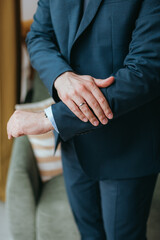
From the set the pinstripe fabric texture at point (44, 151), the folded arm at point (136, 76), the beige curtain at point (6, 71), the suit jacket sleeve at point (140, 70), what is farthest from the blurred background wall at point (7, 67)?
the suit jacket sleeve at point (140, 70)

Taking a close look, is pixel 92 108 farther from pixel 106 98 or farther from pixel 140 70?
pixel 140 70

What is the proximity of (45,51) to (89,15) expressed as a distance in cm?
22

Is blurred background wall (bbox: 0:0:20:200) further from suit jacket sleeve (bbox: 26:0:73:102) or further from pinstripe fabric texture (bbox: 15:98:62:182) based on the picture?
suit jacket sleeve (bbox: 26:0:73:102)

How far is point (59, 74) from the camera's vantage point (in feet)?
2.68

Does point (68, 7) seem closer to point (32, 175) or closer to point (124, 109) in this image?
point (124, 109)

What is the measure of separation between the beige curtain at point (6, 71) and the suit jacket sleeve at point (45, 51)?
2.47ft

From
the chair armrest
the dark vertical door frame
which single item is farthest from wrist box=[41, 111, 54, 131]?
the dark vertical door frame

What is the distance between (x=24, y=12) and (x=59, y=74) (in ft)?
4.23

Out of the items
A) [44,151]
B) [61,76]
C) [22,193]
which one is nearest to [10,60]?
[44,151]

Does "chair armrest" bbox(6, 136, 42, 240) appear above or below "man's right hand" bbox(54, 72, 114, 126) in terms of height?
below

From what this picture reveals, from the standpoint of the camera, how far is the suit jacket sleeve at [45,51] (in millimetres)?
846

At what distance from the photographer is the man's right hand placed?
739 mm

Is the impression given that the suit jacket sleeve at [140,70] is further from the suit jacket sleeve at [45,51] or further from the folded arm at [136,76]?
the suit jacket sleeve at [45,51]

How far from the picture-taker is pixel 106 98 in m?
0.75
